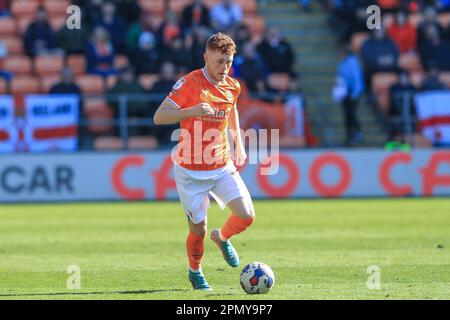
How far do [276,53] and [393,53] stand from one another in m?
2.81

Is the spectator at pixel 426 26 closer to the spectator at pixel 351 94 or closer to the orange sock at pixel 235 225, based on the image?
the spectator at pixel 351 94

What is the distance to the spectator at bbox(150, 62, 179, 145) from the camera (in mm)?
23672

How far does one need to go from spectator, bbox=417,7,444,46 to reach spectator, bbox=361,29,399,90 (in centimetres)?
125

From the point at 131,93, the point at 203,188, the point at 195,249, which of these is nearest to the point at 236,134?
the point at 203,188

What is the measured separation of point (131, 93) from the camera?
2397 centimetres

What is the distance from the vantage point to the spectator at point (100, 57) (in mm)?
24672

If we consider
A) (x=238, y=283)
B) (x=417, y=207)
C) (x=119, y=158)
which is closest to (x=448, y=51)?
(x=417, y=207)

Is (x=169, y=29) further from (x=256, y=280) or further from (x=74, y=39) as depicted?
(x=256, y=280)

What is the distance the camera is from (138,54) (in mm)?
25250

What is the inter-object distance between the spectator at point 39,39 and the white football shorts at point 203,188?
51.5ft

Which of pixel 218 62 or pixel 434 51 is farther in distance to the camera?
pixel 434 51

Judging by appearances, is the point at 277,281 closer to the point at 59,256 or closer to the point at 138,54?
the point at 59,256

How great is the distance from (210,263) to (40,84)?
13.1m

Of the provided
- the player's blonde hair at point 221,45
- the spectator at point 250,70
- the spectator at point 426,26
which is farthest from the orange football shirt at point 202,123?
the spectator at point 426,26
